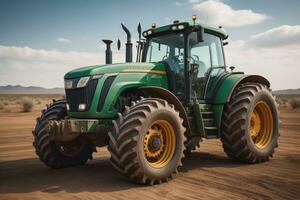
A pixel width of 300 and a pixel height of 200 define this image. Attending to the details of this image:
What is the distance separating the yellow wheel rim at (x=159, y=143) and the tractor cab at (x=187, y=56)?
3.95ft

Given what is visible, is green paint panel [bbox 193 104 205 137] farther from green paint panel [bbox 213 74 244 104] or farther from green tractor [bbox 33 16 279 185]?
green paint panel [bbox 213 74 244 104]

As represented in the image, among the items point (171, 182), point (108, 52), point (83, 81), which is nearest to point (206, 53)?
point (108, 52)

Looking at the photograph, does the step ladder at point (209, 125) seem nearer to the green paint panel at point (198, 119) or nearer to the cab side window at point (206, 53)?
the green paint panel at point (198, 119)

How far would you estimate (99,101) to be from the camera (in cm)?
609

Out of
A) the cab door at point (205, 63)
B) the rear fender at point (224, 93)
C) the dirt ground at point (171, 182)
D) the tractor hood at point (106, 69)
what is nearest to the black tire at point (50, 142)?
the dirt ground at point (171, 182)

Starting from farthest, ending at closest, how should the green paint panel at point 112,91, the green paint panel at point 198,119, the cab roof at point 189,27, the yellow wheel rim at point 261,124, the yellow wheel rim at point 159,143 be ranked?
the yellow wheel rim at point 261,124, the cab roof at point 189,27, the green paint panel at point 198,119, the green paint panel at point 112,91, the yellow wheel rim at point 159,143

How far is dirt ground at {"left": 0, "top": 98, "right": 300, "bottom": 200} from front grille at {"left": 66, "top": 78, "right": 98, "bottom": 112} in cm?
128

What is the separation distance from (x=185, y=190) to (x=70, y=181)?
1.98m

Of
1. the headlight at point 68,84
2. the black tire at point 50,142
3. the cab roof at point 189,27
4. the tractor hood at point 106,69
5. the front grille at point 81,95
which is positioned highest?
the cab roof at point 189,27

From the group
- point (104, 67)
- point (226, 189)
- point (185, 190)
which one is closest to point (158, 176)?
point (185, 190)

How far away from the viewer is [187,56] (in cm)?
721

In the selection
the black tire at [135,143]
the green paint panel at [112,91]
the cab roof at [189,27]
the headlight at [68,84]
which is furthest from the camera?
the cab roof at [189,27]

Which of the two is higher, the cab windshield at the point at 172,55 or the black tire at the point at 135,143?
the cab windshield at the point at 172,55

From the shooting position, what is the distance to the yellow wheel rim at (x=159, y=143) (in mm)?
5930
